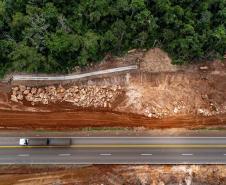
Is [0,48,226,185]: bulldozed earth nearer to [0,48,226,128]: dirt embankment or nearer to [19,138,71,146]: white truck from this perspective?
[0,48,226,128]: dirt embankment

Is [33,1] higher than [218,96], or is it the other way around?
[33,1]

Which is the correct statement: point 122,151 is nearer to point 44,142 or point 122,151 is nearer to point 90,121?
point 90,121

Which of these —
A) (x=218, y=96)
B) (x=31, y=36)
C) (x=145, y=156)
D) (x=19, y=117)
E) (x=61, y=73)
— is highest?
(x=31, y=36)

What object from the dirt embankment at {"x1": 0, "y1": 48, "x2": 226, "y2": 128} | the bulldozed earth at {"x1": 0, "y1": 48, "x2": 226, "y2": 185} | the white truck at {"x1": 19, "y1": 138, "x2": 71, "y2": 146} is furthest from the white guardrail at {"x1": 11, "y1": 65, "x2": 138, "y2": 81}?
the white truck at {"x1": 19, "y1": 138, "x2": 71, "y2": 146}

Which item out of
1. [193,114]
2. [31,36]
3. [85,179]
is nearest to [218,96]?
[193,114]

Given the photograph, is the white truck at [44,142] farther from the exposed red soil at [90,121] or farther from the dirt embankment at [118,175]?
the dirt embankment at [118,175]

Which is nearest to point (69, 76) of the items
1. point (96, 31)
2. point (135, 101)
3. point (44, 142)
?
point (96, 31)

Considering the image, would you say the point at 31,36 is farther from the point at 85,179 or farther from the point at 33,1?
the point at 85,179

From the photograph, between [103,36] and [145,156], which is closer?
[145,156]
